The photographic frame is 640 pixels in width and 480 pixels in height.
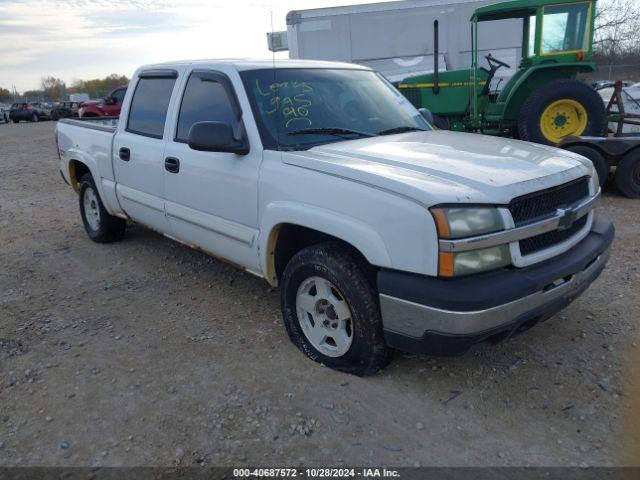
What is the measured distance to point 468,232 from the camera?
254 cm

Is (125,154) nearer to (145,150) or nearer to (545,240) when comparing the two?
(145,150)

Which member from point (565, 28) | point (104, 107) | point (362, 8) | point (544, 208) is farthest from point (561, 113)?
point (104, 107)

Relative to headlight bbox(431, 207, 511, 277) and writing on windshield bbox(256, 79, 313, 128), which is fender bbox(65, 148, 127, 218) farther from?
headlight bbox(431, 207, 511, 277)

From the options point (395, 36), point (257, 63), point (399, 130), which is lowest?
point (399, 130)

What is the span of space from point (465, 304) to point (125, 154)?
341 cm

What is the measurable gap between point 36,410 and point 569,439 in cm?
281

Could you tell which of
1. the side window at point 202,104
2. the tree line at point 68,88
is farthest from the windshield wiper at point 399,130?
the tree line at point 68,88

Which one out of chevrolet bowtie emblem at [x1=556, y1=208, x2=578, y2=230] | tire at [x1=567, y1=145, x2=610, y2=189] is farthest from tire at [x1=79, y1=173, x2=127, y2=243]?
tire at [x1=567, y1=145, x2=610, y2=189]

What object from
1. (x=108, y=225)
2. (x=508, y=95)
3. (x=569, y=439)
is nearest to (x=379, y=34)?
(x=508, y=95)

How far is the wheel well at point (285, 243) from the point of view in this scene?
11.0 ft

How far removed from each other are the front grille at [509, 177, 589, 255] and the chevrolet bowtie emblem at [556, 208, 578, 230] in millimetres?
35

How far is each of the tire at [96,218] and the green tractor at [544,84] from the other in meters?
4.64

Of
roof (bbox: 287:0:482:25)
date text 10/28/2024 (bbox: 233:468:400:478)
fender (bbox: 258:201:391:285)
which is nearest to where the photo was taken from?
date text 10/28/2024 (bbox: 233:468:400:478)

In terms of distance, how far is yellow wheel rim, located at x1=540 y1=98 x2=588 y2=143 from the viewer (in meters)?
8.41
